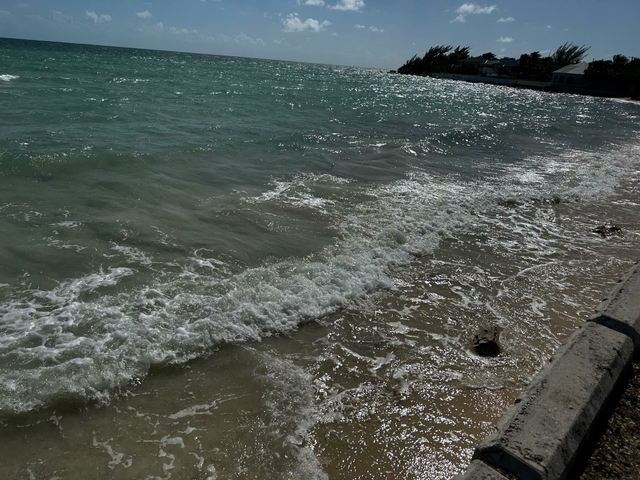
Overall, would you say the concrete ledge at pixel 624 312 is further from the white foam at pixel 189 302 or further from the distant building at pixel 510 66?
the distant building at pixel 510 66

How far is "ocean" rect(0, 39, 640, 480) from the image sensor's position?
2.95 m

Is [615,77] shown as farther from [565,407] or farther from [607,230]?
[565,407]

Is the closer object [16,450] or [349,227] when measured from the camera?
[16,450]

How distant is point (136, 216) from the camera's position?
6754 mm

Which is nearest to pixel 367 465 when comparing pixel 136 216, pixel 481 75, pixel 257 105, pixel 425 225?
pixel 425 225

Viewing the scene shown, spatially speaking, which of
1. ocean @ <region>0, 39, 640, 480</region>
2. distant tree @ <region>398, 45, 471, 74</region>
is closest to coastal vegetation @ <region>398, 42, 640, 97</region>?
distant tree @ <region>398, 45, 471, 74</region>

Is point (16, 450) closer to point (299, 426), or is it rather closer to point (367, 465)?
point (299, 426)

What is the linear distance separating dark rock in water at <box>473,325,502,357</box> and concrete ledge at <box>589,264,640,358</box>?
3.27ft

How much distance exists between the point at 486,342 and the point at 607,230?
5.41 metres

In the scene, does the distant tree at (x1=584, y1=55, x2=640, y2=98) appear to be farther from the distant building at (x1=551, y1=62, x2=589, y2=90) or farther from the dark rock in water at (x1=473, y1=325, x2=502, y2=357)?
the dark rock in water at (x1=473, y1=325, x2=502, y2=357)

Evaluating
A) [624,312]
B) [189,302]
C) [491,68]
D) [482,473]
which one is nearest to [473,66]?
[491,68]

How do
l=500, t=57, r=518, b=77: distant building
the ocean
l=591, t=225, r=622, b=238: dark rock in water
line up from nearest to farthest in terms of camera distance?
1. the ocean
2. l=591, t=225, r=622, b=238: dark rock in water
3. l=500, t=57, r=518, b=77: distant building

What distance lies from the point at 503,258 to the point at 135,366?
17.3 ft

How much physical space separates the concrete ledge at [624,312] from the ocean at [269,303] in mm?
847
